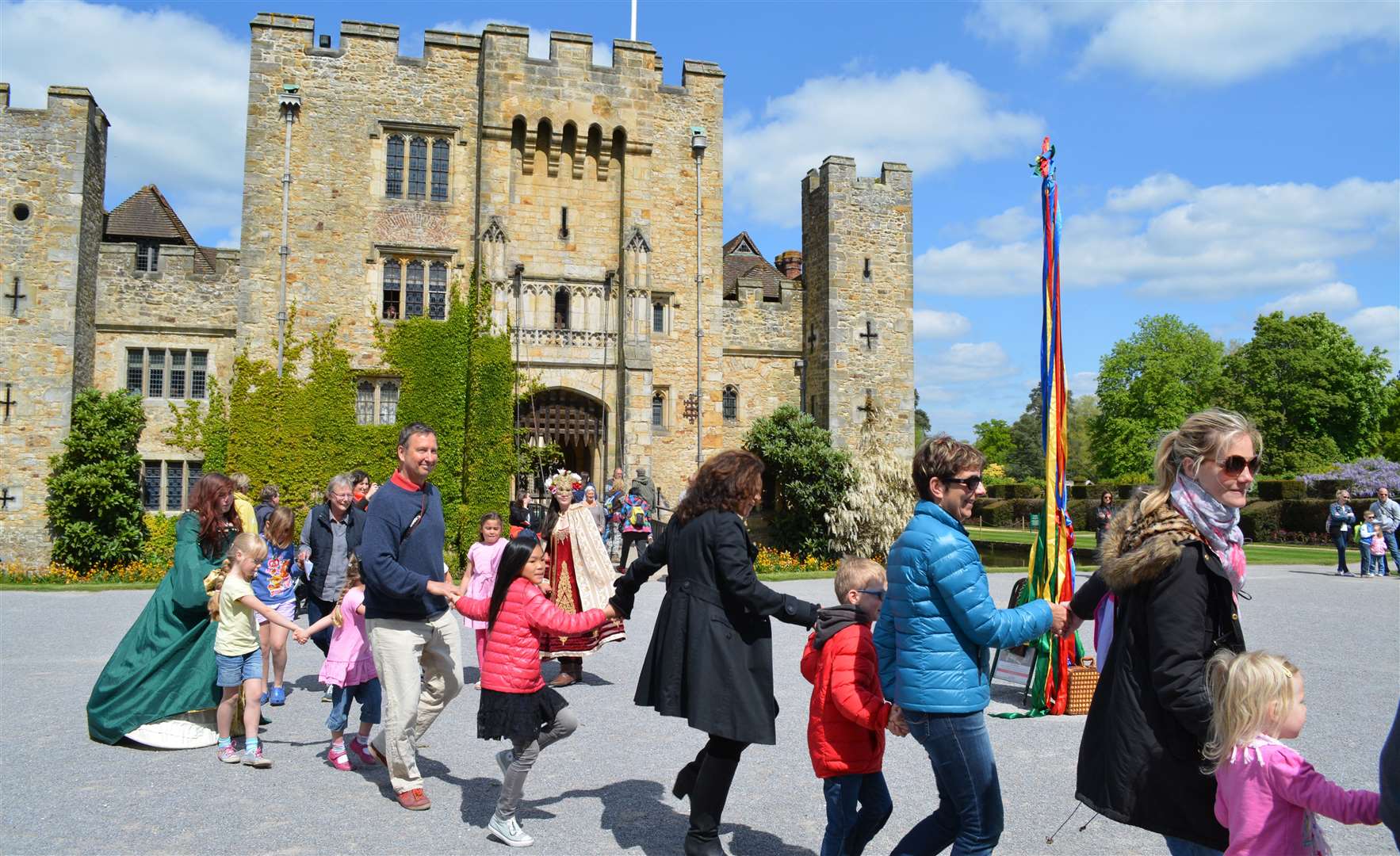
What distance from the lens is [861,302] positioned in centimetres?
2661

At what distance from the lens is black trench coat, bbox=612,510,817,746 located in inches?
180

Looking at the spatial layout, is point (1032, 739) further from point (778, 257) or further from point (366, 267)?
point (778, 257)

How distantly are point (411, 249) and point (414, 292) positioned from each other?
1.04 meters

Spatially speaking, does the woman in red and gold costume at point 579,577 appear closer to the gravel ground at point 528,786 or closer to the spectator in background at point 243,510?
the gravel ground at point 528,786

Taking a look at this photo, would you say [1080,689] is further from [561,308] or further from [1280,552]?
[1280,552]

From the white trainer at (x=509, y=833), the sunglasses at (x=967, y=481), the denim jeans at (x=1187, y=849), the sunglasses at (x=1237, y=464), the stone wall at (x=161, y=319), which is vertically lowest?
the white trainer at (x=509, y=833)

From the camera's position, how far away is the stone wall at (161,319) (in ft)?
76.7

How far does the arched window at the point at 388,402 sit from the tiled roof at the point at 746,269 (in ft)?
32.3

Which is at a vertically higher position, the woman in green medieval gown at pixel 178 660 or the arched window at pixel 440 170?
the arched window at pixel 440 170

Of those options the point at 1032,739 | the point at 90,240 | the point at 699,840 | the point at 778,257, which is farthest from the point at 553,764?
the point at 778,257

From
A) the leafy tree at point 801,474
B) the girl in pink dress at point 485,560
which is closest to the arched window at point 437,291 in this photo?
the leafy tree at point 801,474

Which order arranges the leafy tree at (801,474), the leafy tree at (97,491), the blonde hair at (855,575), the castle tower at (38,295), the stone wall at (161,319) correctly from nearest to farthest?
the blonde hair at (855,575)
the leafy tree at (97,491)
the castle tower at (38,295)
the leafy tree at (801,474)
the stone wall at (161,319)

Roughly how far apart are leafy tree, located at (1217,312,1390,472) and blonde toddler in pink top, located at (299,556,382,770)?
5007 cm

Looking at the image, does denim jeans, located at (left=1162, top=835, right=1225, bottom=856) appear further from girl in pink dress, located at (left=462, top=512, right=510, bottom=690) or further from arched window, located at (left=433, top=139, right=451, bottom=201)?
arched window, located at (left=433, top=139, right=451, bottom=201)
